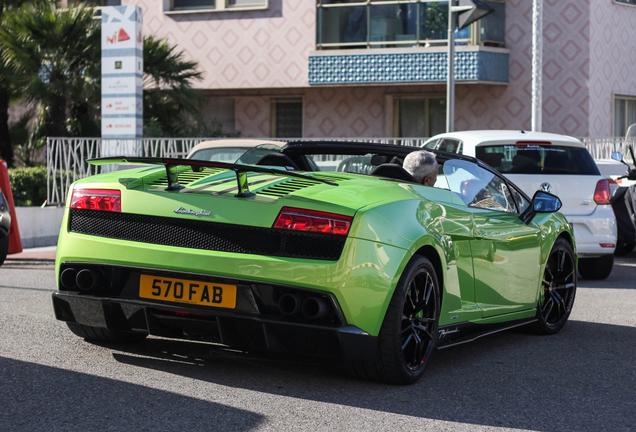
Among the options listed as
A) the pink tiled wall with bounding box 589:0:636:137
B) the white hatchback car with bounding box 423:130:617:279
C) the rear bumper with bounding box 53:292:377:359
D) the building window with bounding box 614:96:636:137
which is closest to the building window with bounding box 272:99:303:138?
the pink tiled wall with bounding box 589:0:636:137

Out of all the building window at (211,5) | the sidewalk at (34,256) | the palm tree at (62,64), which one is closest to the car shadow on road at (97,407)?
the sidewalk at (34,256)

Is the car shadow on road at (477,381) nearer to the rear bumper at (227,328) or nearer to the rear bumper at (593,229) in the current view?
the rear bumper at (227,328)

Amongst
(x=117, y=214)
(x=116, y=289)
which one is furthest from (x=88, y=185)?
(x=116, y=289)

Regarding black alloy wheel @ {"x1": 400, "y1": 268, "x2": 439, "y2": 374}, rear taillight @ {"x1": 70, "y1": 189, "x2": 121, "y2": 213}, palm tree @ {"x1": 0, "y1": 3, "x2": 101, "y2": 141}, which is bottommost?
black alloy wheel @ {"x1": 400, "y1": 268, "x2": 439, "y2": 374}

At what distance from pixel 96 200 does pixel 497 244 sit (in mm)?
2437

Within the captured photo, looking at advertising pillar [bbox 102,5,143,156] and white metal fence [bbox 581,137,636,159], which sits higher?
advertising pillar [bbox 102,5,143,156]

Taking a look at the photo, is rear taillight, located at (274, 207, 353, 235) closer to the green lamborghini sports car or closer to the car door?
the green lamborghini sports car

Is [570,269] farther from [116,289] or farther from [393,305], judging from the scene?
[116,289]

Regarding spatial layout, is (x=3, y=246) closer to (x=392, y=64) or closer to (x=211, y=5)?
(x=392, y=64)

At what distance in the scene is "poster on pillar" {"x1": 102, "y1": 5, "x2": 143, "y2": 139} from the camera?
16562 millimetres

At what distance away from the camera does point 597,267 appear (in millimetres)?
10289

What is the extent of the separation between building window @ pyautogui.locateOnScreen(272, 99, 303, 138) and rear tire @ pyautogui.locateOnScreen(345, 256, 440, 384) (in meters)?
20.0

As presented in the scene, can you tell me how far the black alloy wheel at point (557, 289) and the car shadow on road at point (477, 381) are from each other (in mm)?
412

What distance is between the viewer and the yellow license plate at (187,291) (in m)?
4.49
